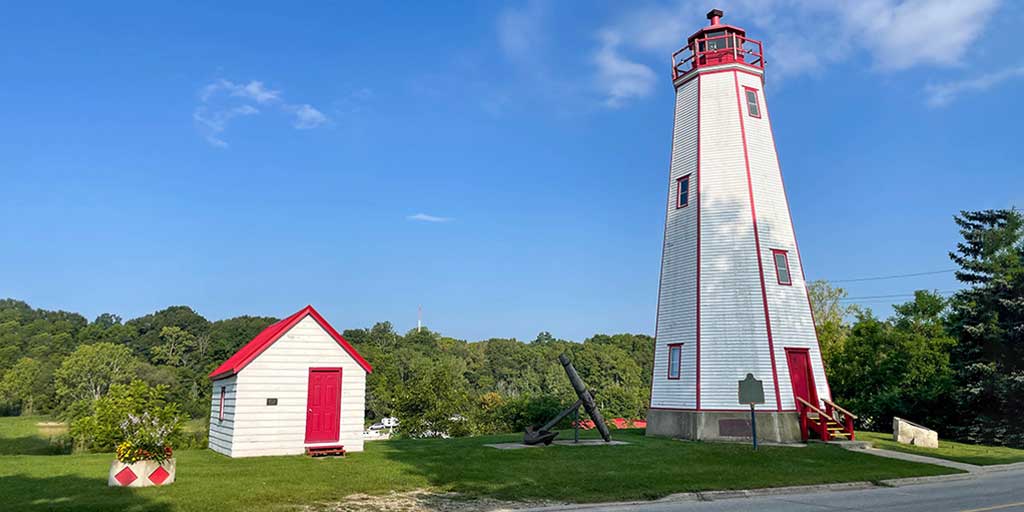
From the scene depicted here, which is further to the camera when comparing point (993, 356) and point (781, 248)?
point (993, 356)

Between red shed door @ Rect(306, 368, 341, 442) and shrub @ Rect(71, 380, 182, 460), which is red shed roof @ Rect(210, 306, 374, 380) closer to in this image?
red shed door @ Rect(306, 368, 341, 442)

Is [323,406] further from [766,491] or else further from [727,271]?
[727,271]

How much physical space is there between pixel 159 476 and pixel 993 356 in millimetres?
32425

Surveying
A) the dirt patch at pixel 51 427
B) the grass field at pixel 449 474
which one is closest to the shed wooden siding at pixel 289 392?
the grass field at pixel 449 474

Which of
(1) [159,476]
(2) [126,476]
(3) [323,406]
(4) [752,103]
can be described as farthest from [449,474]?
(4) [752,103]

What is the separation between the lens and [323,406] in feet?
58.2

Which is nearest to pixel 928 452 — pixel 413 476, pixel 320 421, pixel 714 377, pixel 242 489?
pixel 714 377

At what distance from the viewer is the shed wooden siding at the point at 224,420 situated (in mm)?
17109

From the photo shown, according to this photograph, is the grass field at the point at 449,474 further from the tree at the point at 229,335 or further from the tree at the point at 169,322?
the tree at the point at 169,322

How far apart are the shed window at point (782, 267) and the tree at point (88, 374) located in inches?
3119

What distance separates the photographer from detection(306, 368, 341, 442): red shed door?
17578 millimetres

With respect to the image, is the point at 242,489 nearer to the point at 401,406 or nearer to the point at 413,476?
the point at 413,476

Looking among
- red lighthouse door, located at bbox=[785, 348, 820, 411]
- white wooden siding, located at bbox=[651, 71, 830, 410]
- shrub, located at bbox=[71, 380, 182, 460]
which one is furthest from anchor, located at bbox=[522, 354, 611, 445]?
shrub, located at bbox=[71, 380, 182, 460]

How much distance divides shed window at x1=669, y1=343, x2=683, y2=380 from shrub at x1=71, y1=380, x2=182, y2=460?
16.5 m
